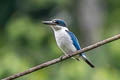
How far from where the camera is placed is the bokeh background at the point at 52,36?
7.22 metres

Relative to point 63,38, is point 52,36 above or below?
below

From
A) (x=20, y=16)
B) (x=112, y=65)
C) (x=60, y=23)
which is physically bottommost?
(x=112, y=65)

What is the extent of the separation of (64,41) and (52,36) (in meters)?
4.56

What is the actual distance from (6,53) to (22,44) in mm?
1269

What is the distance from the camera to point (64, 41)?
17.4 feet

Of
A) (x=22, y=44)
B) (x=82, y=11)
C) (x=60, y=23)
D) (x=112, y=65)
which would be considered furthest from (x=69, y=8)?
(x=60, y=23)

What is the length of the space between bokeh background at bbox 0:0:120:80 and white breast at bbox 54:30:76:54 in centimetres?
150

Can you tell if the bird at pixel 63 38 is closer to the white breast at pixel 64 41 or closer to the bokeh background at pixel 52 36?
the white breast at pixel 64 41

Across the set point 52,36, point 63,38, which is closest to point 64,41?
point 63,38

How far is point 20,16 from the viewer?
10.1 m

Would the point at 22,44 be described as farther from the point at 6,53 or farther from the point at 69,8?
the point at 69,8

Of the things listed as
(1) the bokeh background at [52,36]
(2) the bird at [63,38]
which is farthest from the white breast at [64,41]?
(1) the bokeh background at [52,36]

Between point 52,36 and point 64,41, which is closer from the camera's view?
point 64,41

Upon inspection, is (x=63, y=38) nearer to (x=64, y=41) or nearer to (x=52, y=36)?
(x=64, y=41)
